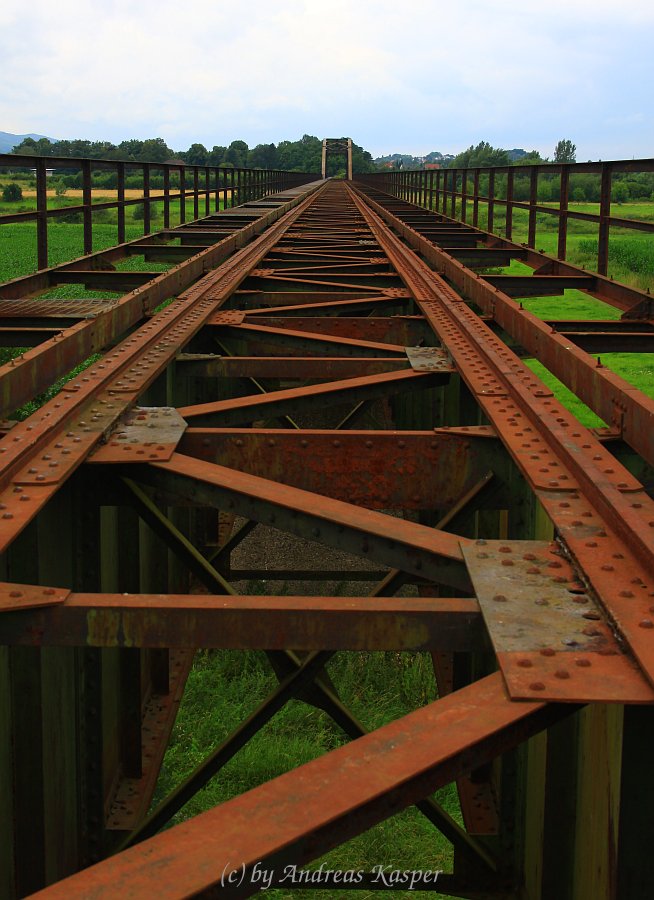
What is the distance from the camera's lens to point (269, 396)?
15.3ft

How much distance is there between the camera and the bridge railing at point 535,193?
28.1ft

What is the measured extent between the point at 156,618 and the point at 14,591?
326 mm

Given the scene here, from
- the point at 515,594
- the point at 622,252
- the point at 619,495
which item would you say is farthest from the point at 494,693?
the point at 622,252

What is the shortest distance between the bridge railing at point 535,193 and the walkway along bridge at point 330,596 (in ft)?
6.70

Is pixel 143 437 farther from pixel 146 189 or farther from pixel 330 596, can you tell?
pixel 146 189

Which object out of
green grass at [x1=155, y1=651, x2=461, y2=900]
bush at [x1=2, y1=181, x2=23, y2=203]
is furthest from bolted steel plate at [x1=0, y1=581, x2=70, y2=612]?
bush at [x1=2, y1=181, x2=23, y2=203]

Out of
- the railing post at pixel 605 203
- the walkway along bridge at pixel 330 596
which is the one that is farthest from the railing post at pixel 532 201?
the walkway along bridge at pixel 330 596

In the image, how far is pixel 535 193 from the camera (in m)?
11.6

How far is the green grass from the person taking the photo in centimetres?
492

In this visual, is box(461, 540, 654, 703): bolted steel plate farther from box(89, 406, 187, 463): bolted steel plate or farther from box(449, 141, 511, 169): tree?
box(449, 141, 511, 169): tree

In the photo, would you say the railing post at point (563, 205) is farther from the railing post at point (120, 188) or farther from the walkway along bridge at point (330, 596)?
the railing post at point (120, 188)

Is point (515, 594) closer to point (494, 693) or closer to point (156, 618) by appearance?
point (494, 693)

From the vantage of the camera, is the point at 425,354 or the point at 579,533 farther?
the point at 425,354

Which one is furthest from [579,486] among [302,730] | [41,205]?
[41,205]
